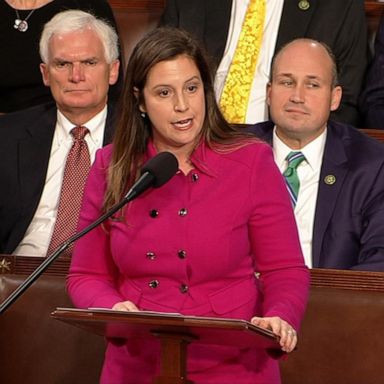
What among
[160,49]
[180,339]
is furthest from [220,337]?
[160,49]

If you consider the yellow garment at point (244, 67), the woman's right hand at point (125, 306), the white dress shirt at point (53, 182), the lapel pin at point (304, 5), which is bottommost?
the white dress shirt at point (53, 182)

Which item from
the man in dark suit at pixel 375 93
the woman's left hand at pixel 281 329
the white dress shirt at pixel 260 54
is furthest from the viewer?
the white dress shirt at pixel 260 54

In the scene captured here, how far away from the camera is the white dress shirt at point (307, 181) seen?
2691 millimetres

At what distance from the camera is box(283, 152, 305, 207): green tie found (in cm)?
277

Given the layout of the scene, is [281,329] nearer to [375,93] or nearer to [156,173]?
[156,173]

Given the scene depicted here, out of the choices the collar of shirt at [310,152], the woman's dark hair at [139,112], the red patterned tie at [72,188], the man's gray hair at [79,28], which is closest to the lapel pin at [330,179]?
the collar of shirt at [310,152]

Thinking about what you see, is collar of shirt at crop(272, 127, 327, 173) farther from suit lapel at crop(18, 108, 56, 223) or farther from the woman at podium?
the woman at podium

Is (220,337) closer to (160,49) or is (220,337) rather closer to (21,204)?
(160,49)

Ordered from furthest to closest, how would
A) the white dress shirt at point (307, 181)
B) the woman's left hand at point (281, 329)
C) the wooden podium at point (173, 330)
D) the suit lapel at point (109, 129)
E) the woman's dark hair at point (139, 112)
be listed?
the suit lapel at point (109, 129), the white dress shirt at point (307, 181), the woman's dark hair at point (139, 112), the woman's left hand at point (281, 329), the wooden podium at point (173, 330)

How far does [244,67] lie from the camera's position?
329 cm

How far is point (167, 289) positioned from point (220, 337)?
252 mm

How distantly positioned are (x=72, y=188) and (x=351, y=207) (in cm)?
75

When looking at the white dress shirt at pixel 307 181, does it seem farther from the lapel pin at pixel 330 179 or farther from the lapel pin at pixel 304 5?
the lapel pin at pixel 304 5

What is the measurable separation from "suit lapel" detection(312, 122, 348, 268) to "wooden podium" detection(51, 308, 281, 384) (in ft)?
3.44
